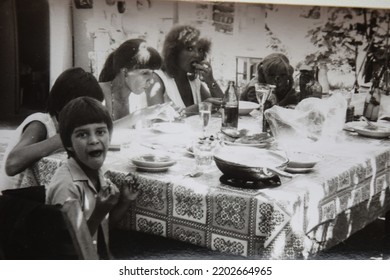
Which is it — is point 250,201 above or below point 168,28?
below

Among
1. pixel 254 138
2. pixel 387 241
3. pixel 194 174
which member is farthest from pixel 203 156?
pixel 387 241

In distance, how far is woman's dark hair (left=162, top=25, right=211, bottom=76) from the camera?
56.4 inches

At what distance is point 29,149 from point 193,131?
449mm

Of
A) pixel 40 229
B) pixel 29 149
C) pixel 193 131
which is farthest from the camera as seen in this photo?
pixel 193 131

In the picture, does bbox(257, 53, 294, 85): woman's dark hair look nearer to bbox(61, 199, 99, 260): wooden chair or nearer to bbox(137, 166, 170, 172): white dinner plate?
bbox(137, 166, 170, 172): white dinner plate

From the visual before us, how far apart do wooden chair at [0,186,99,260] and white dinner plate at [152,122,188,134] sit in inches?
12.8

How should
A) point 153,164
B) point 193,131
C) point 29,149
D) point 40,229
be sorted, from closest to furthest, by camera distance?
point 40,229 → point 153,164 → point 29,149 → point 193,131

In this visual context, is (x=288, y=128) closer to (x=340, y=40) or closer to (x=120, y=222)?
(x=340, y=40)

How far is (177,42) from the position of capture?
145cm

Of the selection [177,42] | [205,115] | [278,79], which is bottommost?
[205,115]

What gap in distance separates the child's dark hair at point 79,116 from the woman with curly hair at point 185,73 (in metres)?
0.18

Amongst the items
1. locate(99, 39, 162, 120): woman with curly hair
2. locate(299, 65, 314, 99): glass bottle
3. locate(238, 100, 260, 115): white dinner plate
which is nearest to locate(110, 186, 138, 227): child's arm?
locate(99, 39, 162, 120): woman with curly hair

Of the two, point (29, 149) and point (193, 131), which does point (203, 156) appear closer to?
point (193, 131)
